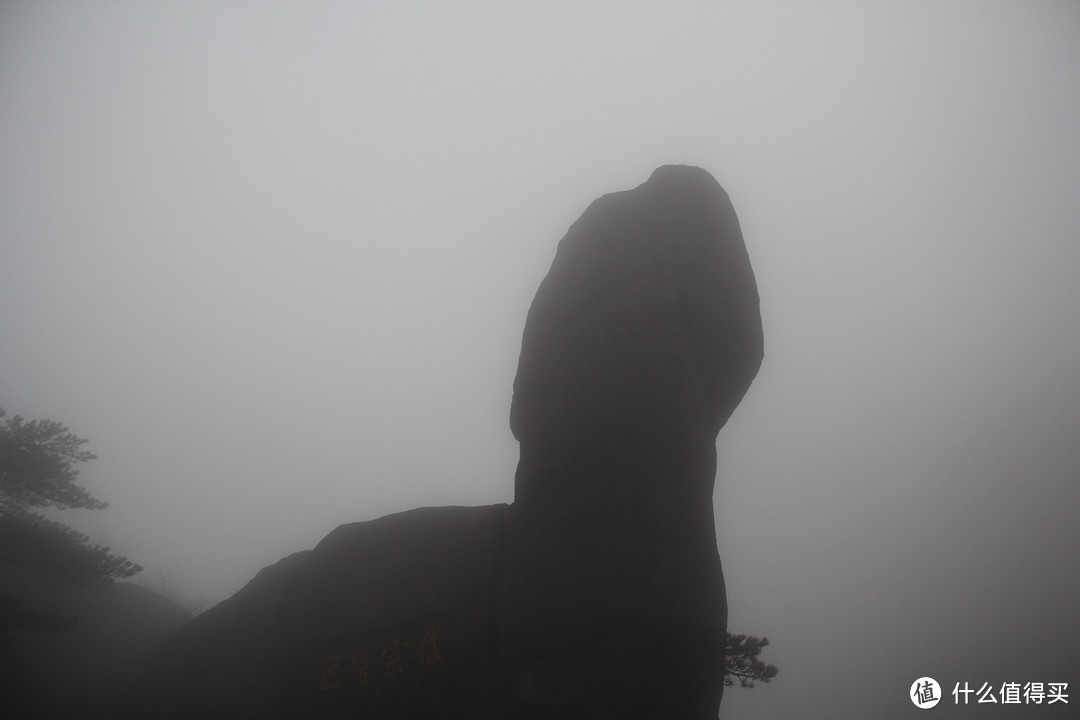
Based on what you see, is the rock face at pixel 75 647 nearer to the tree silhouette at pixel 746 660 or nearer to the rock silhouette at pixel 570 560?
the rock silhouette at pixel 570 560

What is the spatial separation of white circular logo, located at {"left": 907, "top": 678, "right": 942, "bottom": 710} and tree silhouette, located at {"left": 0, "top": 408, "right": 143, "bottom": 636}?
2192 cm

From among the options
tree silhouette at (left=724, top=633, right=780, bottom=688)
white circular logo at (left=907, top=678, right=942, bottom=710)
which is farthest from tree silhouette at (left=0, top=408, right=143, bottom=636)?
white circular logo at (left=907, top=678, right=942, bottom=710)

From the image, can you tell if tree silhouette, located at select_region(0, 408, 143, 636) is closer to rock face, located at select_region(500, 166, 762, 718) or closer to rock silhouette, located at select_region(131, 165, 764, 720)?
rock silhouette, located at select_region(131, 165, 764, 720)

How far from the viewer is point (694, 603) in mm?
6289

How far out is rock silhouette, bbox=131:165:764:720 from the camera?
598 cm

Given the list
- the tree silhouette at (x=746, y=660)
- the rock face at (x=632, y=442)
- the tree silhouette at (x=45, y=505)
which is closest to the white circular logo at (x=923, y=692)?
the tree silhouette at (x=746, y=660)

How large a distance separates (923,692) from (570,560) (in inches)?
754

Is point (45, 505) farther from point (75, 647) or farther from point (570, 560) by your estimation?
point (570, 560)

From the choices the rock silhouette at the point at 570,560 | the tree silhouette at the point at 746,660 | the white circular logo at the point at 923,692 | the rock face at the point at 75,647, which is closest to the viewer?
the rock silhouette at the point at 570,560

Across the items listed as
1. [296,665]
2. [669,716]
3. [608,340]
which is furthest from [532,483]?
[296,665]

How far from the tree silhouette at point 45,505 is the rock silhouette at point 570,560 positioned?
14.3 ft

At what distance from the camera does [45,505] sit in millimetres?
12414

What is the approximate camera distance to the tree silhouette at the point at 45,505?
10227 mm

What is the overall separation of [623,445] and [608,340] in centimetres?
151
